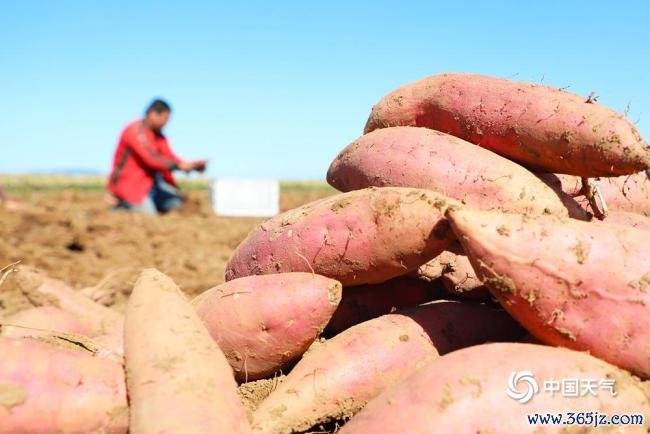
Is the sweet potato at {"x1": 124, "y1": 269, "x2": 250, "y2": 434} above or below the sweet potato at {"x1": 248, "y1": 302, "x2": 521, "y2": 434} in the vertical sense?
above

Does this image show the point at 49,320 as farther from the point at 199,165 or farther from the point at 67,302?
the point at 199,165

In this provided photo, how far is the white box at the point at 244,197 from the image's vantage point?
1179cm

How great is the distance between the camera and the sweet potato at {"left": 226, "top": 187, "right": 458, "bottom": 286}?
1853 millimetres

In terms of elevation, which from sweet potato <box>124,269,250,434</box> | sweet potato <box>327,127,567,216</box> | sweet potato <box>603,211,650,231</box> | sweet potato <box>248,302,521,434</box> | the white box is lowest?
the white box

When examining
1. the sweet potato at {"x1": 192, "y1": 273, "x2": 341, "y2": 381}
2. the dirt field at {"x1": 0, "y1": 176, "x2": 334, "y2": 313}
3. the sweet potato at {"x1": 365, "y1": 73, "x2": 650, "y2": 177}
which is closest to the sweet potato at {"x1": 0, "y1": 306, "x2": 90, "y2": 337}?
the sweet potato at {"x1": 192, "y1": 273, "x2": 341, "y2": 381}

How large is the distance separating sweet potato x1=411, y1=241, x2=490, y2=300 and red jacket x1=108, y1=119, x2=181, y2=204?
653 centimetres

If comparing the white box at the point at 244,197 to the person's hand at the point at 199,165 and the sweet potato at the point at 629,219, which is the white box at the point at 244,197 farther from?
the sweet potato at the point at 629,219

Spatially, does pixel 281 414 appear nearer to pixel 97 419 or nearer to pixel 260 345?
pixel 260 345

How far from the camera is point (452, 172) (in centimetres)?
212

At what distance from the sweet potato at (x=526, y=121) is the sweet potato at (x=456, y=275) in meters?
0.46

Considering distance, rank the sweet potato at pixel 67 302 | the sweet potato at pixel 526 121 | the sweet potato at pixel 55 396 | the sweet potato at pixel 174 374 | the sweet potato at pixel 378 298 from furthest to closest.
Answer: the sweet potato at pixel 67 302, the sweet potato at pixel 378 298, the sweet potato at pixel 526 121, the sweet potato at pixel 55 396, the sweet potato at pixel 174 374

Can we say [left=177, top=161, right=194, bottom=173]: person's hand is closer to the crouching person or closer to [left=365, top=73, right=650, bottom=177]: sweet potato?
the crouching person

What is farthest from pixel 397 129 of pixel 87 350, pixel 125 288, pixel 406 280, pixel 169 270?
pixel 169 270

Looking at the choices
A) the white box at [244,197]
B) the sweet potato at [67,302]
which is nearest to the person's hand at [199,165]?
the white box at [244,197]
